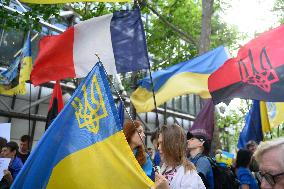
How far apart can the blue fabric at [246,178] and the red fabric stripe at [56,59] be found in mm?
2986

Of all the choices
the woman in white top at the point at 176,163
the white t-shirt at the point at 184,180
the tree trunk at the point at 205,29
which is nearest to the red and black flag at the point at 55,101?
the woman in white top at the point at 176,163

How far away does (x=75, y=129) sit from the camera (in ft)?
11.2

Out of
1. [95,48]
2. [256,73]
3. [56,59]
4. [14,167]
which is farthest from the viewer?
[56,59]

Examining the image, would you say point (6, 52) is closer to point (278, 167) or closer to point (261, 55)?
point (261, 55)

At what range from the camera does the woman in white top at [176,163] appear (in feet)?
10.5

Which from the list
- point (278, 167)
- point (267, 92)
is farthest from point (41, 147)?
point (267, 92)

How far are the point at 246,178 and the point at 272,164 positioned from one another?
3.17m

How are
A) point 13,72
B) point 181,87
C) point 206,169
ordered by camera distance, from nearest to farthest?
point 206,169, point 181,87, point 13,72

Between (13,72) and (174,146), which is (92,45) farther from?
(13,72)

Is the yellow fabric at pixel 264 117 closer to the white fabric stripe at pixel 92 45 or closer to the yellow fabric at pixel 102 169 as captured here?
the white fabric stripe at pixel 92 45

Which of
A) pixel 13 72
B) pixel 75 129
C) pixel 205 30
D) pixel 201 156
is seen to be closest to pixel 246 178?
pixel 201 156

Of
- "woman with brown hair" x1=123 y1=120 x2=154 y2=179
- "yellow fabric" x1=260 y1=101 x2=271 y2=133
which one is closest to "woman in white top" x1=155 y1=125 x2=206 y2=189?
"woman with brown hair" x1=123 y1=120 x2=154 y2=179

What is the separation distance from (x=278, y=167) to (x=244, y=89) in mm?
3166

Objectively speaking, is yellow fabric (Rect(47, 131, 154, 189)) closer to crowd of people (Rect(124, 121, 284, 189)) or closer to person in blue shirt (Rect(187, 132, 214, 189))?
crowd of people (Rect(124, 121, 284, 189))
